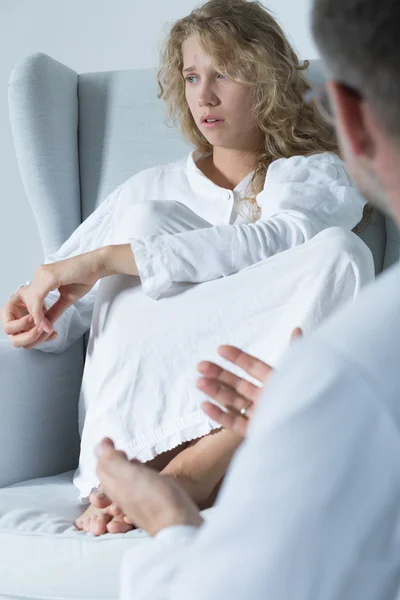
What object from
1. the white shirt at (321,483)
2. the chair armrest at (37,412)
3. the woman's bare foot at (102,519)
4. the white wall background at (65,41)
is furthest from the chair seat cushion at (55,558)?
the white wall background at (65,41)

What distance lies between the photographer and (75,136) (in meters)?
1.90

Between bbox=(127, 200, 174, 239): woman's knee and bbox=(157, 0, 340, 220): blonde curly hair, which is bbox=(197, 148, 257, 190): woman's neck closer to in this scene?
bbox=(157, 0, 340, 220): blonde curly hair

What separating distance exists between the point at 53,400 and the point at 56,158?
1.80 feet

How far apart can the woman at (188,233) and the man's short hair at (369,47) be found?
79 cm

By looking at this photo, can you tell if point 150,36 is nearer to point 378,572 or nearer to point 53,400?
point 53,400

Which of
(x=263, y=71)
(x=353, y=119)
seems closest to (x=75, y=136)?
(x=263, y=71)

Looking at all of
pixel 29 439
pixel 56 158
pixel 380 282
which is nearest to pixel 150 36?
pixel 56 158

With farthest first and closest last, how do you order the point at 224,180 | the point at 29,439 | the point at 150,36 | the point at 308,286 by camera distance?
the point at 150,36, the point at 224,180, the point at 29,439, the point at 308,286

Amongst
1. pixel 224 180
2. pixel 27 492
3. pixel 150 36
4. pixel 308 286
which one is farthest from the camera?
pixel 150 36

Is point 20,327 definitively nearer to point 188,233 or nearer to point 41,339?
point 41,339

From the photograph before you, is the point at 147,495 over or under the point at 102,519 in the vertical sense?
over

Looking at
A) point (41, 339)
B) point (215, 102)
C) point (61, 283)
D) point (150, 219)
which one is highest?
point (215, 102)

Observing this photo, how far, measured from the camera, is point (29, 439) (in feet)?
4.83

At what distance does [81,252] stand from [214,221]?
0.26m
